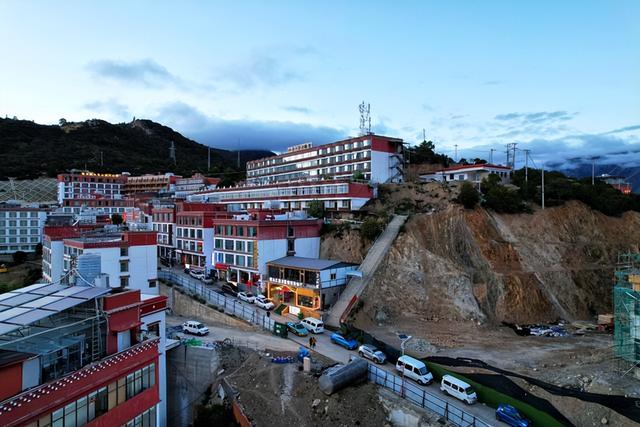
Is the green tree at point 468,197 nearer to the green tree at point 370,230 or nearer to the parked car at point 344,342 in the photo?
the green tree at point 370,230

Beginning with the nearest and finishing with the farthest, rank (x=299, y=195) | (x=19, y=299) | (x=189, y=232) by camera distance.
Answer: (x=19, y=299) < (x=189, y=232) < (x=299, y=195)

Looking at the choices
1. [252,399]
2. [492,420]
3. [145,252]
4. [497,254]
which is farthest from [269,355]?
[497,254]

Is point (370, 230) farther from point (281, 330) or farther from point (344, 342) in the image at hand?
point (344, 342)

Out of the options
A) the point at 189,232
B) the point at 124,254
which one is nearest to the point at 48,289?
the point at 124,254

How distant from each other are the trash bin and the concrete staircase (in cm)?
473

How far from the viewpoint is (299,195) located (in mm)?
70062

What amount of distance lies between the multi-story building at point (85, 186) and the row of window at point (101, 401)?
102 metres

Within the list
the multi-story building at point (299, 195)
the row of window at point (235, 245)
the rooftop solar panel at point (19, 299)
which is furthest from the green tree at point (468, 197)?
the rooftop solar panel at point (19, 299)

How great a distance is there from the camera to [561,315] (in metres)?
48.7

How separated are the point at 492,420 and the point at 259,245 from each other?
3190 centimetres

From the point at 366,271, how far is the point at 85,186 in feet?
323

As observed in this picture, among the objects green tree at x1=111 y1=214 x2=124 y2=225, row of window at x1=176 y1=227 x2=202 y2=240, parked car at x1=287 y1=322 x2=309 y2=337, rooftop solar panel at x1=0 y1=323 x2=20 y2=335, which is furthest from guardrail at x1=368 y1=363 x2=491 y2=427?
green tree at x1=111 y1=214 x2=124 y2=225

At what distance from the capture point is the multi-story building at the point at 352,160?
233ft

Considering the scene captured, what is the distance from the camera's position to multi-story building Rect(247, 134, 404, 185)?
71.0 meters
